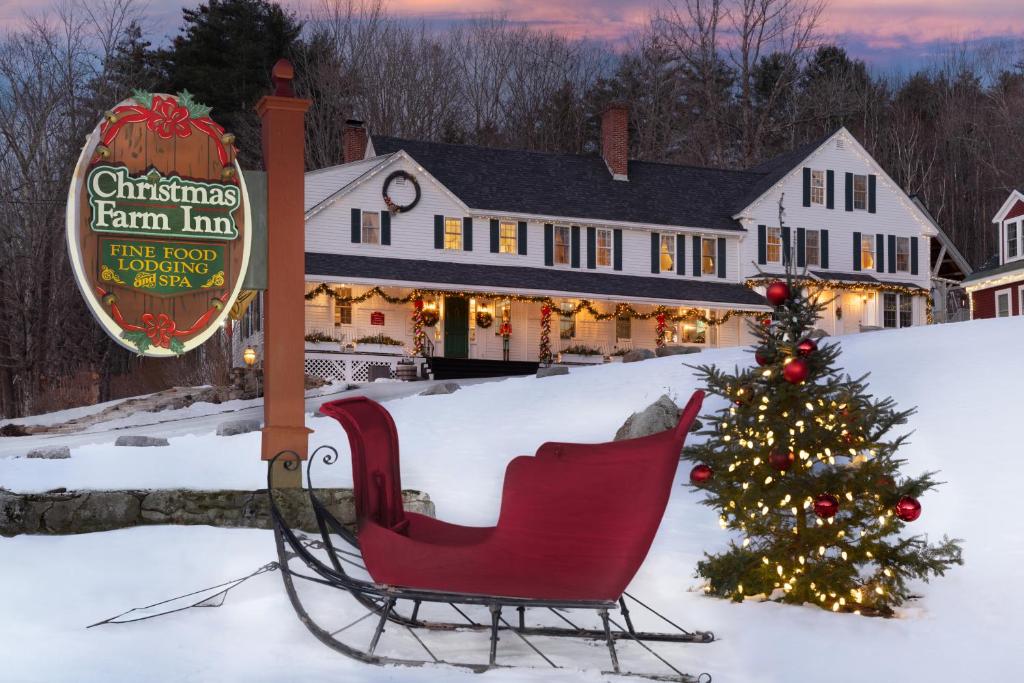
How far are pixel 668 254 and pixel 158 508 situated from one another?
29.2 meters

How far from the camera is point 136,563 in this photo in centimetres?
843

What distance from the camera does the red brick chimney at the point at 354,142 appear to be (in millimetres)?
36688

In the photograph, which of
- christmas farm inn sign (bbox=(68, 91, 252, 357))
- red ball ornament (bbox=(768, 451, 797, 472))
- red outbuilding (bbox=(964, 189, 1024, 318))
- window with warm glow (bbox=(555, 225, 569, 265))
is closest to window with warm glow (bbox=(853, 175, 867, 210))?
red outbuilding (bbox=(964, 189, 1024, 318))

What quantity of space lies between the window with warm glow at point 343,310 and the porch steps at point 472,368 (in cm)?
276

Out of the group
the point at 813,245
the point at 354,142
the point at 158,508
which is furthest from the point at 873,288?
the point at 158,508

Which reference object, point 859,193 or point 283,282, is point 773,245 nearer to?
point 859,193

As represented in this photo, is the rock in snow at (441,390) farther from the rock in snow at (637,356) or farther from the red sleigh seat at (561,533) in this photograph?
the red sleigh seat at (561,533)

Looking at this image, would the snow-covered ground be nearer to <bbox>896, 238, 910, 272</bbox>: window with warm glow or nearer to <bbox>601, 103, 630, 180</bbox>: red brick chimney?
<bbox>601, 103, 630, 180</bbox>: red brick chimney

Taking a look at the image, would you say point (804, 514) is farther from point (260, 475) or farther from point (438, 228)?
point (438, 228)

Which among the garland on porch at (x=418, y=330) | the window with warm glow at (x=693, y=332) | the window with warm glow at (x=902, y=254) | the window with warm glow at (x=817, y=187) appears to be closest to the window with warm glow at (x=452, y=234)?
the garland on porch at (x=418, y=330)

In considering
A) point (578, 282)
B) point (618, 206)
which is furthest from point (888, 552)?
point (618, 206)

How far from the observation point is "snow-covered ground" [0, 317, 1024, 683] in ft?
22.2

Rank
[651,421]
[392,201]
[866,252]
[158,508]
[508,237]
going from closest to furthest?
1. [158,508]
2. [651,421]
3. [392,201]
4. [508,237]
5. [866,252]

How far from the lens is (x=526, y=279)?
34000 mm
